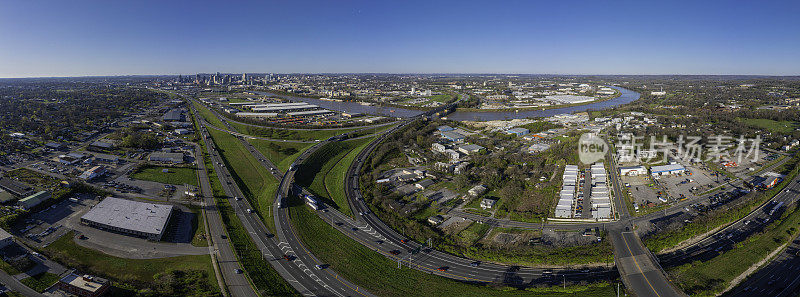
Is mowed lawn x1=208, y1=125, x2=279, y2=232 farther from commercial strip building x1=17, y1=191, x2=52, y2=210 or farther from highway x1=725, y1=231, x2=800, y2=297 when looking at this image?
highway x1=725, y1=231, x2=800, y2=297

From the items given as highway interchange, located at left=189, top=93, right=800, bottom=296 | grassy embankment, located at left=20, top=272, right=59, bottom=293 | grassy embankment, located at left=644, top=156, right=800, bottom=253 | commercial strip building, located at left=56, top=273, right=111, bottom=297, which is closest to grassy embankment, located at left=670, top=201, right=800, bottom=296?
highway interchange, located at left=189, top=93, right=800, bottom=296

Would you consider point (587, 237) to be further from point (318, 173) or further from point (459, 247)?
point (318, 173)

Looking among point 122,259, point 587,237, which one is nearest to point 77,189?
point 122,259

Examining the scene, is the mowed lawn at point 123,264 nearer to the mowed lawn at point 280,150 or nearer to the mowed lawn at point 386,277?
the mowed lawn at point 386,277

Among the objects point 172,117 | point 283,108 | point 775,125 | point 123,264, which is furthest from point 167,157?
point 775,125

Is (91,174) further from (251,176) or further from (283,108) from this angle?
(283,108)

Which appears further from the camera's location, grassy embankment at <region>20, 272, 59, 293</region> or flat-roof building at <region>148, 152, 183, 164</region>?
flat-roof building at <region>148, 152, 183, 164</region>

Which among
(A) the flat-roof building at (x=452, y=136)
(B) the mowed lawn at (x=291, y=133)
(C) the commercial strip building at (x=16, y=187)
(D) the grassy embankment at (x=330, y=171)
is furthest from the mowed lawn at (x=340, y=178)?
(C) the commercial strip building at (x=16, y=187)
